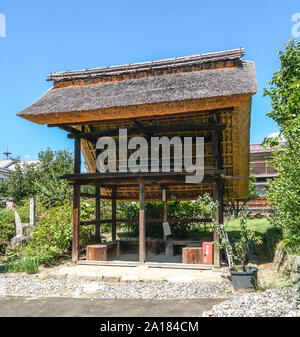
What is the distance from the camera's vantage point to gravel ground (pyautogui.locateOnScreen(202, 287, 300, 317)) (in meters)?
3.67

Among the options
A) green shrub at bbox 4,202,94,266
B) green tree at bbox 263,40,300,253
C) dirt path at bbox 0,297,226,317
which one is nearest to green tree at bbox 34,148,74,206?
green shrub at bbox 4,202,94,266

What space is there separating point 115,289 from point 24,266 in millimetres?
2824

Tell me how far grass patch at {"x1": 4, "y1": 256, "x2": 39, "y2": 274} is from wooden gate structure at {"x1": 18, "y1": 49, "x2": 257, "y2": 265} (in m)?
0.98

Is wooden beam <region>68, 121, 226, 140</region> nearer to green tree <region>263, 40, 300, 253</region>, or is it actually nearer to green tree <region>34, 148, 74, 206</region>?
green tree <region>263, 40, 300, 253</region>

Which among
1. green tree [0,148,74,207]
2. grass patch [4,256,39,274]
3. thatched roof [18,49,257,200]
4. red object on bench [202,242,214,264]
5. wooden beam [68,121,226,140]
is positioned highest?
thatched roof [18,49,257,200]

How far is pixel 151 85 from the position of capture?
768 cm

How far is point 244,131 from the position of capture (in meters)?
8.26

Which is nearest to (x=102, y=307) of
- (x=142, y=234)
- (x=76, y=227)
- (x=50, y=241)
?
(x=142, y=234)

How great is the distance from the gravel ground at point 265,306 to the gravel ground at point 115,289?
95cm

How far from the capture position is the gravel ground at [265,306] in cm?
367

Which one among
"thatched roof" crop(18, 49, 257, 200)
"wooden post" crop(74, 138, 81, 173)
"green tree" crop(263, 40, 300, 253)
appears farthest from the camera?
"wooden post" crop(74, 138, 81, 173)
